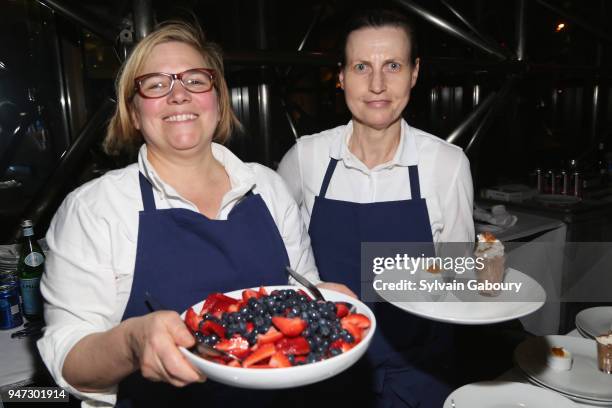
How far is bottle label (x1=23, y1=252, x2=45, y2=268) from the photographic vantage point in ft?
6.11

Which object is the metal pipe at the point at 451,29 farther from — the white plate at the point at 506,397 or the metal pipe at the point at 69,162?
the white plate at the point at 506,397

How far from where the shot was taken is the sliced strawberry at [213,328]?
0.96m

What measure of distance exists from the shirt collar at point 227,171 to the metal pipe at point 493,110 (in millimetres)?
1905

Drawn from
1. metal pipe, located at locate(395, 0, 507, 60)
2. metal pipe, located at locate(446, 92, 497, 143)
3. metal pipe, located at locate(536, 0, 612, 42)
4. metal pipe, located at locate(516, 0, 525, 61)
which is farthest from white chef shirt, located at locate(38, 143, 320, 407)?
metal pipe, located at locate(536, 0, 612, 42)

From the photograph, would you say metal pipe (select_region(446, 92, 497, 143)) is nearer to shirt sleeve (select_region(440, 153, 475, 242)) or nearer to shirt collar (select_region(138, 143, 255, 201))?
shirt sleeve (select_region(440, 153, 475, 242))

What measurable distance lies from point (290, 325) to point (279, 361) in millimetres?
103

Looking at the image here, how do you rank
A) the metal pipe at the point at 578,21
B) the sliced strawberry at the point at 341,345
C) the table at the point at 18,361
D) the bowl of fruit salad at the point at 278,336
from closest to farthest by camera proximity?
the bowl of fruit salad at the point at 278,336 < the sliced strawberry at the point at 341,345 < the table at the point at 18,361 < the metal pipe at the point at 578,21

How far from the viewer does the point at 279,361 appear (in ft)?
2.79

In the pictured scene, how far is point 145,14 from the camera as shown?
65.2 inches

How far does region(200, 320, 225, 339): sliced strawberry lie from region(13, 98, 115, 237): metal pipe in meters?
1.47

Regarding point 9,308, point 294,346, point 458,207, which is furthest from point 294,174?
point 9,308

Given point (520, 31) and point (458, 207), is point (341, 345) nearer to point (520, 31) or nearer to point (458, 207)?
point (458, 207)

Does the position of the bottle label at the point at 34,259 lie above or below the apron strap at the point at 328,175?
below

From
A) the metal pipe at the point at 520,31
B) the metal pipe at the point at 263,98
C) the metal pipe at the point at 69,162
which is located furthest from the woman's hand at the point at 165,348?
the metal pipe at the point at 520,31
